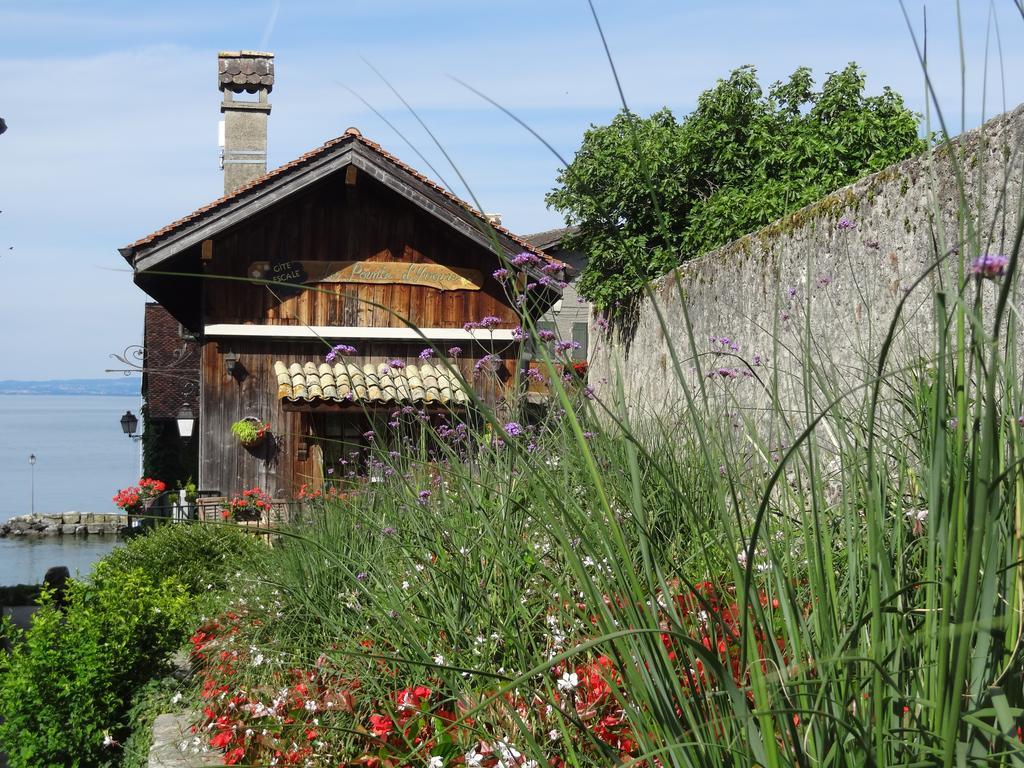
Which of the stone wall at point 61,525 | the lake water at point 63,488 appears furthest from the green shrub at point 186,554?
the stone wall at point 61,525

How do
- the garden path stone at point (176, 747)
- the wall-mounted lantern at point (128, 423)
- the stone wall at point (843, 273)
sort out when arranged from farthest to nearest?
the wall-mounted lantern at point (128, 423) < the stone wall at point (843, 273) < the garden path stone at point (176, 747)

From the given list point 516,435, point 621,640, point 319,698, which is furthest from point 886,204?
point 621,640

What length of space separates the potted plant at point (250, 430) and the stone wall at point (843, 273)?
16.9 ft

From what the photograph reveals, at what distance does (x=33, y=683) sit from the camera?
4496 millimetres

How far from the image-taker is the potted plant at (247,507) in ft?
36.1

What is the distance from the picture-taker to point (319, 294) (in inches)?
471

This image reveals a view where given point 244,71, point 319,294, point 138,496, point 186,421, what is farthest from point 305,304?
point 186,421

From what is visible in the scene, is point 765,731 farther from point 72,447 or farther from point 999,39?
point 72,447

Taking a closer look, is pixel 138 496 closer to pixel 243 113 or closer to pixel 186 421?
pixel 243 113

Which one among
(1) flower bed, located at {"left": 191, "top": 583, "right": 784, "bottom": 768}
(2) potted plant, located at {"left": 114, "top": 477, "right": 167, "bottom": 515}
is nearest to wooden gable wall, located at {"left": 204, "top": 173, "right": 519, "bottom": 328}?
(2) potted plant, located at {"left": 114, "top": 477, "right": 167, "bottom": 515}

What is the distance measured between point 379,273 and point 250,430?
228 cm

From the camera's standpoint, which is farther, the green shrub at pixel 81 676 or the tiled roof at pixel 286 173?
the tiled roof at pixel 286 173

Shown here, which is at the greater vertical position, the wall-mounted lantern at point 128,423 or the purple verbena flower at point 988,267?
the purple verbena flower at point 988,267

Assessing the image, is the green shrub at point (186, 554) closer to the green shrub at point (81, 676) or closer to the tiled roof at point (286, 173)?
the green shrub at point (81, 676)
